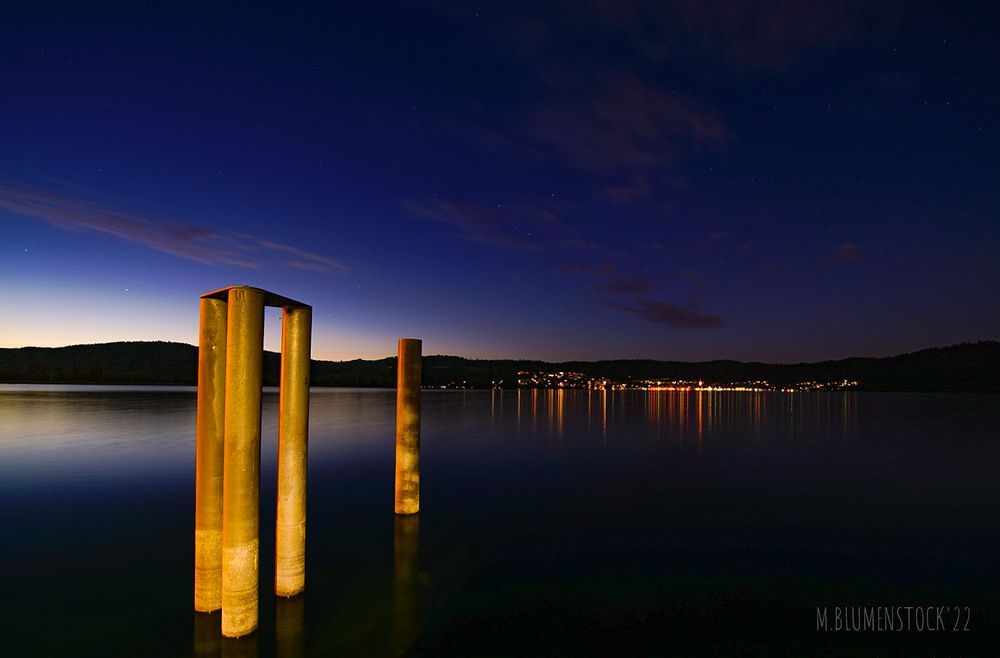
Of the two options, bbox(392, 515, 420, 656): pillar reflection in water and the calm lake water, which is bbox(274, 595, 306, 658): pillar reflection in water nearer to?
the calm lake water

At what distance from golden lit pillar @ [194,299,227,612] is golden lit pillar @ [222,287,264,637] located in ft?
1.60

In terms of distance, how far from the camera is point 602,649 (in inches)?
327

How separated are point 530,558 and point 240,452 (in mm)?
7783

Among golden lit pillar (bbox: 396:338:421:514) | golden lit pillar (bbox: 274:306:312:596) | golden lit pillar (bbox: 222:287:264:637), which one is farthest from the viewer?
golden lit pillar (bbox: 396:338:421:514)

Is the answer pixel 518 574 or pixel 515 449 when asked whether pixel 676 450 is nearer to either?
pixel 515 449

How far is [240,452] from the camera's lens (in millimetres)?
7105

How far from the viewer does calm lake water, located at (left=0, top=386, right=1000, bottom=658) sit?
8672mm

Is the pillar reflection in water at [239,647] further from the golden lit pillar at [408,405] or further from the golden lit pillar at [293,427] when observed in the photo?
the golden lit pillar at [408,405]

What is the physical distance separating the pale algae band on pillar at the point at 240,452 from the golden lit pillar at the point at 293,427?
0.02 metres

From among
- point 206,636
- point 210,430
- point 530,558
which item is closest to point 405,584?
point 530,558

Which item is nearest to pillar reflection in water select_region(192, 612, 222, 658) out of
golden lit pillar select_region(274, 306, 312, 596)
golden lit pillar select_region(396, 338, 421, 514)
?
golden lit pillar select_region(274, 306, 312, 596)

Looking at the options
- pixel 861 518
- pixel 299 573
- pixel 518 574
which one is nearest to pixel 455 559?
pixel 518 574

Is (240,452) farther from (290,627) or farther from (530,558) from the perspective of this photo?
(530,558)

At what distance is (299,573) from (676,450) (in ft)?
95.4
